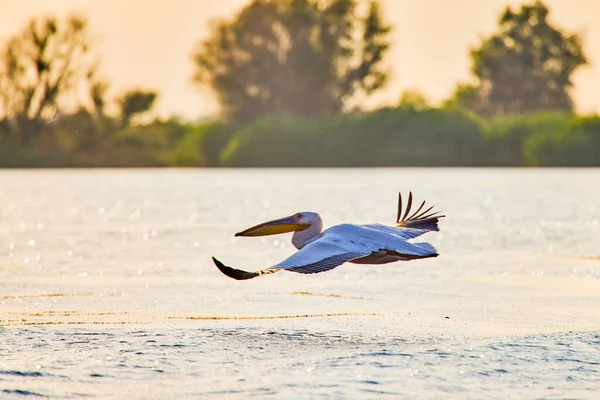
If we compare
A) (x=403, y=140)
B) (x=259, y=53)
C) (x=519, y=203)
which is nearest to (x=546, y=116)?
(x=403, y=140)

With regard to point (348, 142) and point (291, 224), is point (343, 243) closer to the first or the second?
point (291, 224)

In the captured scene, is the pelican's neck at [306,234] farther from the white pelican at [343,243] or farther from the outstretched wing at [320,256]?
the outstretched wing at [320,256]

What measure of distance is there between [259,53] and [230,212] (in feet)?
146

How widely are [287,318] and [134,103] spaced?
51.6 meters

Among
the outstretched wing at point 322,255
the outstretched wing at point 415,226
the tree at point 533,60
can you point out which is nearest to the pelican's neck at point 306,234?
the outstretched wing at point 415,226

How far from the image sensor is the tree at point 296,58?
66.1 meters

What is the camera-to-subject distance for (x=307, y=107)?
6625cm

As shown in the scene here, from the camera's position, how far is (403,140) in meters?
59.7

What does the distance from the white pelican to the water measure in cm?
51

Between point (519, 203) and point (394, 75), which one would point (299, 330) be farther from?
point (394, 75)

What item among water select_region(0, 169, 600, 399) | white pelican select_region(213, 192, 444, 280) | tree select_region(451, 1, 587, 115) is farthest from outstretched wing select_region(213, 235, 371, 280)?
tree select_region(451, 1, 587, 115)

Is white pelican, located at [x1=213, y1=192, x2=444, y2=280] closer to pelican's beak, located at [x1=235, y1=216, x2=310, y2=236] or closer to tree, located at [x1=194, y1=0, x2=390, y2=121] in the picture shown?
pelican's beak, located at [x1=235, y1=216, x2=310, y2=236]

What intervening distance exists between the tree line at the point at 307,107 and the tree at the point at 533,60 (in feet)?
0.25

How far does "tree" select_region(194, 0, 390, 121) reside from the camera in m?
66.1
